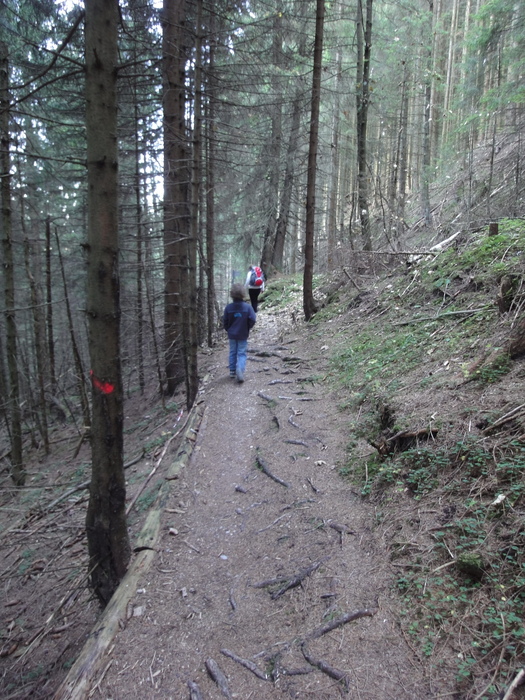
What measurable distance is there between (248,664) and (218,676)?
21cm

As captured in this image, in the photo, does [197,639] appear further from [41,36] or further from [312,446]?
[41,36]

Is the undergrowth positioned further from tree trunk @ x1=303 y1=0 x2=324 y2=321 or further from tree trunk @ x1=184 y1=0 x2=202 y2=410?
tree trunk @ x1=303 y1=0 x2=324 y2=321

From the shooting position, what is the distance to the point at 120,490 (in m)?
3.78

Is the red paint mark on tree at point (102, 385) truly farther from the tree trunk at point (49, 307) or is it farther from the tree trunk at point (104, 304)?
the tree trunk at point (49, 307)

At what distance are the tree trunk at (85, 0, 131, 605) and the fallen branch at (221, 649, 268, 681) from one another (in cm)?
144

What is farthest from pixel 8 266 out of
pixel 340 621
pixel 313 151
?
pixel 340 621

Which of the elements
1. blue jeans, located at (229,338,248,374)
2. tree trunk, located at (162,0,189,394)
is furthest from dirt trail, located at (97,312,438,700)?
tree trunk, located at (162,0,189,394)

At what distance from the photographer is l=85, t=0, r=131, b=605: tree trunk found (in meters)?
3.32

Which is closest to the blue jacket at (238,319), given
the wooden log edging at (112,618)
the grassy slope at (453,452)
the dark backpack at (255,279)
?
the grassy slope at (453,452)

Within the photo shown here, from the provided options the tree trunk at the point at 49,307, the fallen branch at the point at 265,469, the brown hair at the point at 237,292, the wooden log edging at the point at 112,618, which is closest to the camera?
the wooden log edging at the point at 112,618

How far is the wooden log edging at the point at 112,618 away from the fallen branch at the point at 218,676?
796 millimetres

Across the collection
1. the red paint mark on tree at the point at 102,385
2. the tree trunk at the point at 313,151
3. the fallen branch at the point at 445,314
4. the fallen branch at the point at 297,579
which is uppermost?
the tree trunk at the point at 313,151

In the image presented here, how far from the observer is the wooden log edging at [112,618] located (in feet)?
9.25

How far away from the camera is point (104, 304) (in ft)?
11.5
